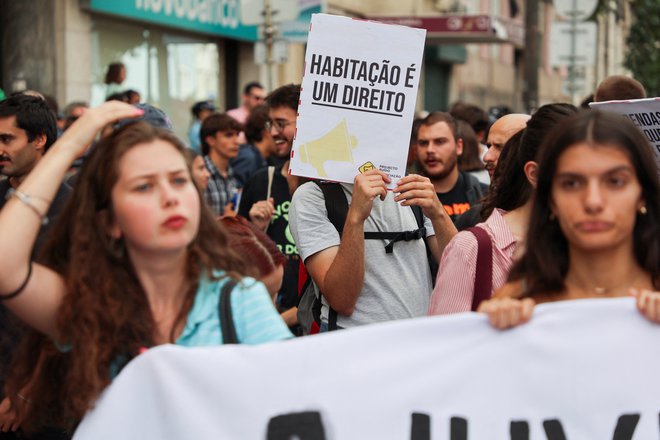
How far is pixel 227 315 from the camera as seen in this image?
3.40m

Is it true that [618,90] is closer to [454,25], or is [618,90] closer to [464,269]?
[464,269]

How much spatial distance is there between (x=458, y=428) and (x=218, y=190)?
6951 millimetres

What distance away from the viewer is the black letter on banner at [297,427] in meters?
3.44

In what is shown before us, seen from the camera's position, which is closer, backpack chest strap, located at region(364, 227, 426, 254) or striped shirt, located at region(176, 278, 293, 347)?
striped shirt, located at region(176, 278, 293, 347)

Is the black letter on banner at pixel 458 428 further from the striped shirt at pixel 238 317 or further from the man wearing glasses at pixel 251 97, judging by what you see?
the man wearing glasses at pixel 251 97

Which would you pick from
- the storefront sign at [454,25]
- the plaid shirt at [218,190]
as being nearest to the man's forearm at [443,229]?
the plaid shirt at [218,190]

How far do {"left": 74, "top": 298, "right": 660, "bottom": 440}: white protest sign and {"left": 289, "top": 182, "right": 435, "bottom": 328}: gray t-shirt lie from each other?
158cm

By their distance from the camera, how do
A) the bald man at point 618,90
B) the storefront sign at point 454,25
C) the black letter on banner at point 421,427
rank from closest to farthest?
the black letter on banner at point 421,427 < the bald man at point 618,90 < the storefront sign at point 454,25

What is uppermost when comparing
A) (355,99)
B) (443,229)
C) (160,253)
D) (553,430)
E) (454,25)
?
(454,25)

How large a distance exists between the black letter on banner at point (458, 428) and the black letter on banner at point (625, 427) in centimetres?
40

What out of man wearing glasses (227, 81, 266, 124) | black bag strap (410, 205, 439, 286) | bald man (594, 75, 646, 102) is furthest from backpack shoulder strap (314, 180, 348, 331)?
man wearing glasses (227, 81, 266, 124)

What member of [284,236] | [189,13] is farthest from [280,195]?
[189,13]

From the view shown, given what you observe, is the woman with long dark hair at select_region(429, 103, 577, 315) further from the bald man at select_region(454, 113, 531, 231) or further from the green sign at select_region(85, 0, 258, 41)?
the green sign at select_region(85, 0, 258, 41)

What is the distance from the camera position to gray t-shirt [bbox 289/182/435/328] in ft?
16.9
